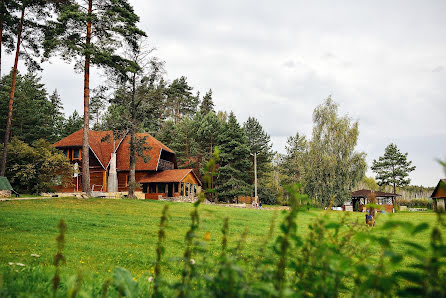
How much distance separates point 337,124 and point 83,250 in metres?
32.6

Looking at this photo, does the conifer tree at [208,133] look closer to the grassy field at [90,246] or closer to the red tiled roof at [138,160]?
the red tiled roof at [138,160]

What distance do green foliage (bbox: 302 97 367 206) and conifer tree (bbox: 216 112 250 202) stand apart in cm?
1196

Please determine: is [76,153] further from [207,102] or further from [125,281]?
[207,102]

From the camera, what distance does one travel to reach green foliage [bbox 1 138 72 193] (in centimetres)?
2833

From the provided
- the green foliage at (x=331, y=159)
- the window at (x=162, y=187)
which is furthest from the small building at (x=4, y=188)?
the green foliage at (x=331, y=159)

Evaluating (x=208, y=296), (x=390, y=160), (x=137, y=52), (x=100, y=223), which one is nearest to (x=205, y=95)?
(x=390, y=160)

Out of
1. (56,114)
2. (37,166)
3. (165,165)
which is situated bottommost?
(37,166)

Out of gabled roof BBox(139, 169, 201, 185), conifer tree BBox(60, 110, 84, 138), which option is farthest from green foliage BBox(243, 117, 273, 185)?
conifer tree BBox(60, 110, 84, 138)

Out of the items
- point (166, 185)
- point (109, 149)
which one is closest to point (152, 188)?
point (166, 185)

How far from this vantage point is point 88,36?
80.2ft

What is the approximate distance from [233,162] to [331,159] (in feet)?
54.5

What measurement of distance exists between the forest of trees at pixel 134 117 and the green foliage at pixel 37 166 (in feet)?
1.26

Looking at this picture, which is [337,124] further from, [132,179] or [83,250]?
[83,250]

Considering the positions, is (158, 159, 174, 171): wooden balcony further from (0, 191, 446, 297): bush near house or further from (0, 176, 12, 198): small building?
(0, 191, 446, 297): bush near house
